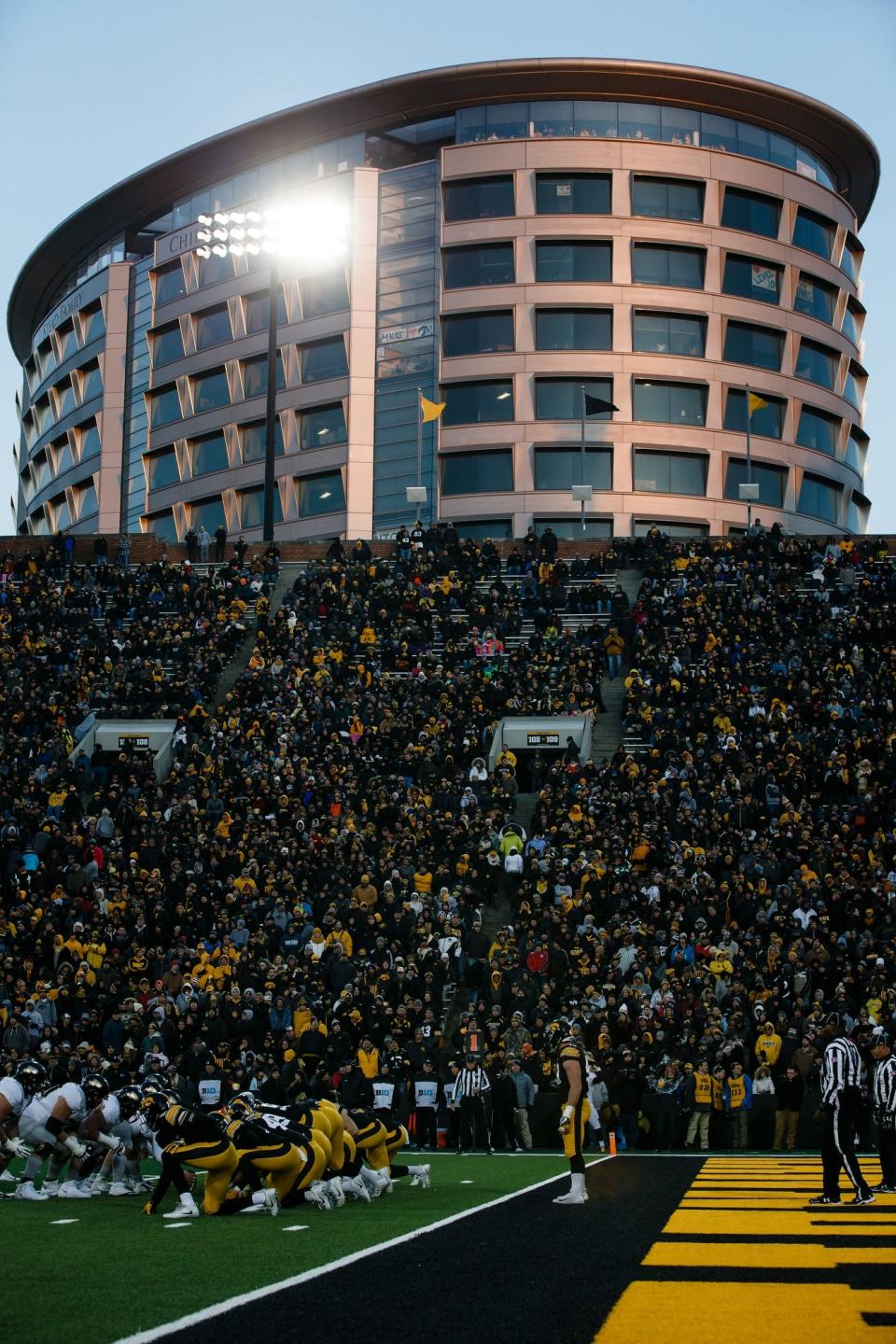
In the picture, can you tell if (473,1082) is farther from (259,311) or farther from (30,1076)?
(259,311)

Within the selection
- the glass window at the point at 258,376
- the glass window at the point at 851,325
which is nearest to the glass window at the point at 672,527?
the glass window at the point at 851,325

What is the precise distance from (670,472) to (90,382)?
3546 cm

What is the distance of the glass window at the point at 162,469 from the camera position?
276 feet

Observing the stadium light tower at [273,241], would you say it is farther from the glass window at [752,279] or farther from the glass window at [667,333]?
the glass window at [752,279]

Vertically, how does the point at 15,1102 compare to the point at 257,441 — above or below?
below

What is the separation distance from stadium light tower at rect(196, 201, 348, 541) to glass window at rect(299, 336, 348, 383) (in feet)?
8.79

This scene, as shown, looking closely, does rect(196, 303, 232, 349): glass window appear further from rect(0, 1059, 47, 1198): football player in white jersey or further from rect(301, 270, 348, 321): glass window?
rect(0, 1059, 47, 1198): football player in white jersey

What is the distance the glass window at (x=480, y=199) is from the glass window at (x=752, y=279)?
10.4 meters

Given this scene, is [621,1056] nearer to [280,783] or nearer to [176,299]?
[280,783]

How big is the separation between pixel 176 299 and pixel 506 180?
19.2m

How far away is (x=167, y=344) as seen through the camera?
281 feet

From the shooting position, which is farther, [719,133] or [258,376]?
[258,376]

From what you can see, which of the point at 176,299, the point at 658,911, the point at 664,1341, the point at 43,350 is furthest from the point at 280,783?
the point at 43,350

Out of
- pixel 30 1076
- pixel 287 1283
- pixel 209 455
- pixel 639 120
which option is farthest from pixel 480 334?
pixel 287 1283
